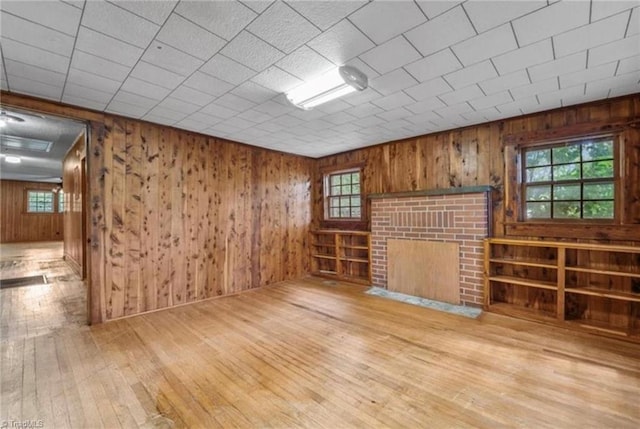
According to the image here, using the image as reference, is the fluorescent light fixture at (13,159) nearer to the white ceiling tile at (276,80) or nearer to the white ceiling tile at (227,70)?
the white ceiling tile at (227,70)

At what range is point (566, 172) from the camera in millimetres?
3311

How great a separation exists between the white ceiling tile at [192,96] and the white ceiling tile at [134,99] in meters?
0.33

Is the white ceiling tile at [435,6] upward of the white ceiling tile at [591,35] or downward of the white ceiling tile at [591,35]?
upward

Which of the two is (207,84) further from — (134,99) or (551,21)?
(551,21)

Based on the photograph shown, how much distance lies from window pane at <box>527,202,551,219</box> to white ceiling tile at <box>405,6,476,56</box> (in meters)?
2.60

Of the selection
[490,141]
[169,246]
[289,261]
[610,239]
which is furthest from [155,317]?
[610,239]

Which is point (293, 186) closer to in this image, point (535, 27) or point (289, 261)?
point (289, 261)

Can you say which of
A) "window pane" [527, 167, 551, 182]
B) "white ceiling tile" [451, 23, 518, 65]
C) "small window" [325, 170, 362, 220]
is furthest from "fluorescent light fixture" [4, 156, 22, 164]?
"window pane" [527, 167, 551, 182]

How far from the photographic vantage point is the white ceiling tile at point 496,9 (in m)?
1.65

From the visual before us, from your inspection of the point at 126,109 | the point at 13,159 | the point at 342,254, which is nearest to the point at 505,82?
the point at 342,254

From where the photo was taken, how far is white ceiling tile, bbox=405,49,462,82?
7.20 feet

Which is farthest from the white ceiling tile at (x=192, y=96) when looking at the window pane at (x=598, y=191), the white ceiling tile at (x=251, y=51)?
the window pane at (x=598, y=191)

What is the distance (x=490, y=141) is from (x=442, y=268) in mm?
1884

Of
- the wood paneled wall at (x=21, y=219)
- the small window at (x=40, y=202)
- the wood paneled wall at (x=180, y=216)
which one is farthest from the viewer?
the small window at (x=40, y=202)
